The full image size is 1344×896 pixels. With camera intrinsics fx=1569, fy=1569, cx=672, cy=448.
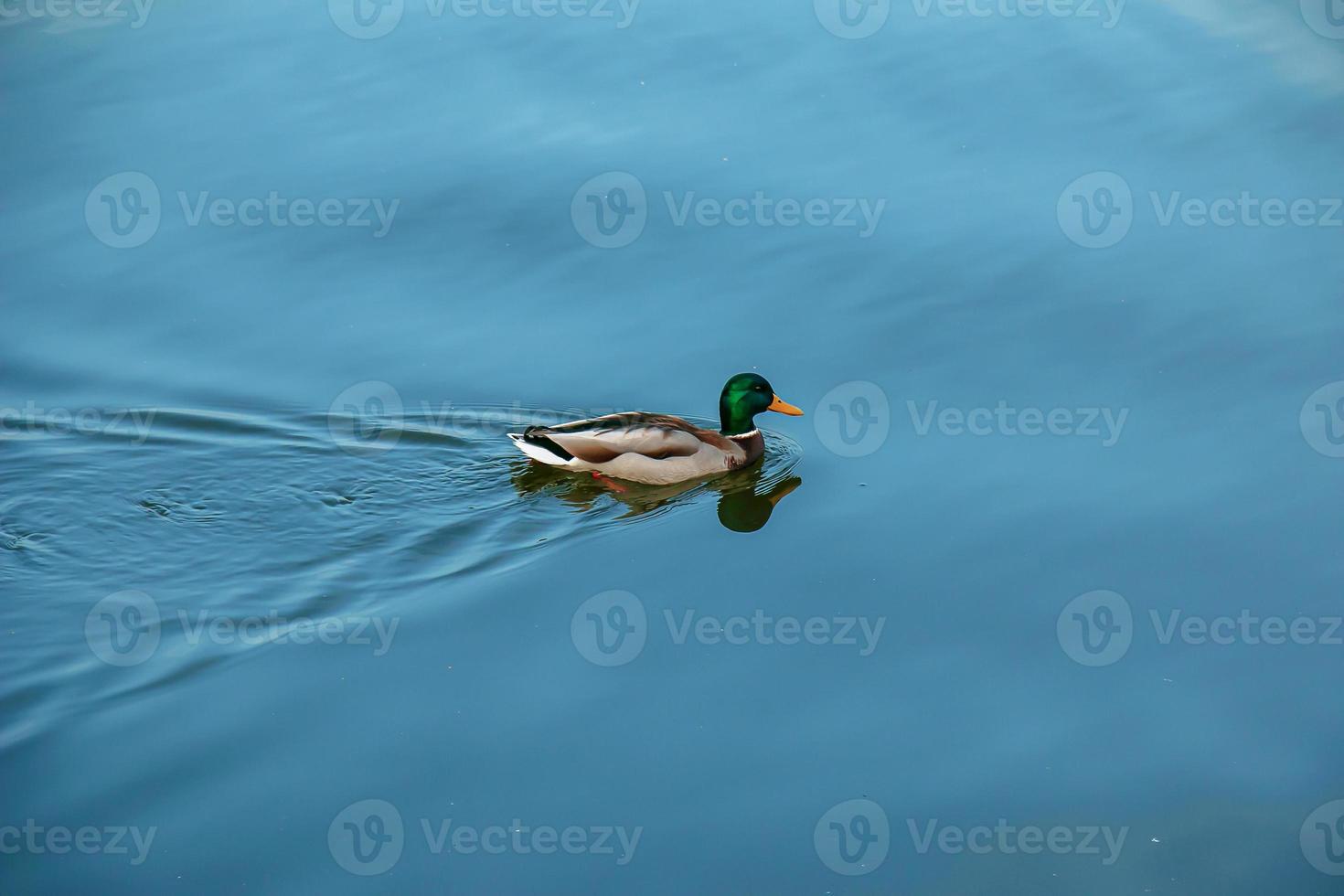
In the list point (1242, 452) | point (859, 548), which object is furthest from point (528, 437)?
point (1242, 452)

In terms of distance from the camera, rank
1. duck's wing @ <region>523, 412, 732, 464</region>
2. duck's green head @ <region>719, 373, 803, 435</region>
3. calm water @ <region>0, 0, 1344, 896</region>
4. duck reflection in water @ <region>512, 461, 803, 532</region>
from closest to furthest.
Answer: calm water @ <region>0, 0, 1344, 896</region> → duck's wing @ <region>523, 412, 732, 464</region> → duck reflection in water @ <region>512, 461, 803, 532</region> → duck's green head @ <region>719, 373, 803, 435</region>

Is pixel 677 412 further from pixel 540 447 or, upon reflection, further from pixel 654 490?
pixel 540 447

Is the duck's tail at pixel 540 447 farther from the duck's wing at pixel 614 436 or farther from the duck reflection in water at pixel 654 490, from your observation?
the duck reflection in water at pixel 654 490

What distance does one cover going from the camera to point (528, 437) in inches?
418

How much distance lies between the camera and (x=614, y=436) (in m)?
10.6

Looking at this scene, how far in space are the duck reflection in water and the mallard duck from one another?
0.26 feet

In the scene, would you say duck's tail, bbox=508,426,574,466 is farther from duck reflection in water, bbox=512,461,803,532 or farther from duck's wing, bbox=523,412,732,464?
duck reflection in water, bbox=512,461,803,532

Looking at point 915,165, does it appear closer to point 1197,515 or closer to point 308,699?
point 1197,515

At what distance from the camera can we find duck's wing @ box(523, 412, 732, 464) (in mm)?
10578

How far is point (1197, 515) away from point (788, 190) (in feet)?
16.7

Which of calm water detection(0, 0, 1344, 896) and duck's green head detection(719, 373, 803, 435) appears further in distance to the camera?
duck's green head detection(719, 373, 803, 435)

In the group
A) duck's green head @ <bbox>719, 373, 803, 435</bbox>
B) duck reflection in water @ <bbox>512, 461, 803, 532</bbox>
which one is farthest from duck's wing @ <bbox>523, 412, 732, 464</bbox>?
duck's green head @ <bbox>719, 373, 803, 435</bbox>

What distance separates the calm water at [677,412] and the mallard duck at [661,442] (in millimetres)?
219

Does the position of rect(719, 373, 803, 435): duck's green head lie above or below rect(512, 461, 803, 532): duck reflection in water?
above
